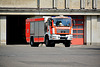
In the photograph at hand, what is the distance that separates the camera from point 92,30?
4338 cm

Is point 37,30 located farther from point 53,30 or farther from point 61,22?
point 61,22

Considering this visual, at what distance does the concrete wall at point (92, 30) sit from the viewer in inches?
1705

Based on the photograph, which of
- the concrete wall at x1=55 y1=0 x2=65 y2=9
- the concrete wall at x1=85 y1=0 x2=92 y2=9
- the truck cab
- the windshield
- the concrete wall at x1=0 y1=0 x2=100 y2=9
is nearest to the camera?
the truck cab

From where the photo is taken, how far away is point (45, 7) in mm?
42906

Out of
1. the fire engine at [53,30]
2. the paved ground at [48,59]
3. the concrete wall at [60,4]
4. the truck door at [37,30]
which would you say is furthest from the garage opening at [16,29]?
the paved ground at [48,59]

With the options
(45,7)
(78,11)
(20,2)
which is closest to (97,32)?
(78,11)

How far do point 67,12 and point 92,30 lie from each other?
3.93 m

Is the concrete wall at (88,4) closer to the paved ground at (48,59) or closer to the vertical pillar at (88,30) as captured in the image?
the vertical pillar at (88,30)

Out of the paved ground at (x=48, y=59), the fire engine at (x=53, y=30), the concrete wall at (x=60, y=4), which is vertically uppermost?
the concrete wall at (x=60, y=4)

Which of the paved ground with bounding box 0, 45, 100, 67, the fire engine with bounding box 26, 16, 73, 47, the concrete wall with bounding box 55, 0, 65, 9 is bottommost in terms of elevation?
the paved ground with bounding box 0, 45, 100, 67

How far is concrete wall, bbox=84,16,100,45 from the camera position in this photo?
142 feet

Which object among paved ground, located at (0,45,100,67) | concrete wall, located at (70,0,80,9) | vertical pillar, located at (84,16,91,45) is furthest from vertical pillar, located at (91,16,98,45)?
paved ground, located at (0,45,100,67)

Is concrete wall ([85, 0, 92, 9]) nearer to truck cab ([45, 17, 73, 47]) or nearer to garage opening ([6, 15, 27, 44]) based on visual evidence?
garage opening ([6, 15, 27, 44])

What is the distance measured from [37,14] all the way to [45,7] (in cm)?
145
